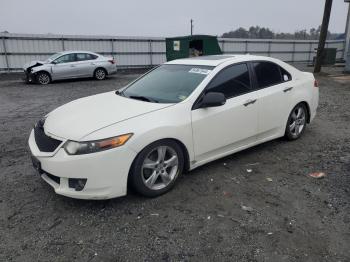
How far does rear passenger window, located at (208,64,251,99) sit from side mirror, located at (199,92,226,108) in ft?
0.78

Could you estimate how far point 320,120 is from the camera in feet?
23.9

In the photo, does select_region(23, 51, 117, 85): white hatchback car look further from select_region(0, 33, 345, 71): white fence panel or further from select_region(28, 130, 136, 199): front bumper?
select_region(28, 130, 136, 199): front bumper

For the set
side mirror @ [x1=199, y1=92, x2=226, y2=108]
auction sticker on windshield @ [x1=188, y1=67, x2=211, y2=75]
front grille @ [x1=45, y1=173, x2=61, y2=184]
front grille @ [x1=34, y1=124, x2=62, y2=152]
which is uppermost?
auction sticker on windshield @ [x1=188, y1=67, x2=211, y2=75]

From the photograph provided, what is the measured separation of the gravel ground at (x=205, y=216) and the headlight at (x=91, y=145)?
2.27ft

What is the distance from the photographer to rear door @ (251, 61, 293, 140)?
4777mm

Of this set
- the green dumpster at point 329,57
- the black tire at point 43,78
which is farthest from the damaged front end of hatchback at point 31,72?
the green dumpster at point 329,57

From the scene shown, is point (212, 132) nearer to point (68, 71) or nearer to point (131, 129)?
point (131, 129)

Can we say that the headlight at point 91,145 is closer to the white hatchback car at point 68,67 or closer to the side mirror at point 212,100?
the side mirror at point 212,100

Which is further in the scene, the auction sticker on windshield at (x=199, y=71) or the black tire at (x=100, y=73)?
the black tire at (x=100, y=73)

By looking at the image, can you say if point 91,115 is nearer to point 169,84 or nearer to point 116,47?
point 169,84

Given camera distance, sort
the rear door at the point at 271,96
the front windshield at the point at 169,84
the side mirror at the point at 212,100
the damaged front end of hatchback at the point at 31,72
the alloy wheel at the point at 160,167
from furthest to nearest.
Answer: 1. the damaged front end of hatchback at the point at 31,72
2. the rear door at the point at 271,96
3. the front windshield at the point at 169,84
4. the side mirror at the point at 212,100
5. the alloy wheel at the point at 160,167

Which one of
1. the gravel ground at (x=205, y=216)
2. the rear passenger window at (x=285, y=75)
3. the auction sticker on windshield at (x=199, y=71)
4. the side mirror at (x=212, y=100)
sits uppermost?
the auction sticker on windshield at (x=199, y=71)

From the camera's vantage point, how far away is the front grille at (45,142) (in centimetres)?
346

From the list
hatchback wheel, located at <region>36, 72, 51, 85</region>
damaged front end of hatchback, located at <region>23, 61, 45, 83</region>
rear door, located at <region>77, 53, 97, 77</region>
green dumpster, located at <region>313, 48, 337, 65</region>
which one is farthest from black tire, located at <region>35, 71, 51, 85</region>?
green dumpster, located at <region>313, 48, 337, 65</region>
